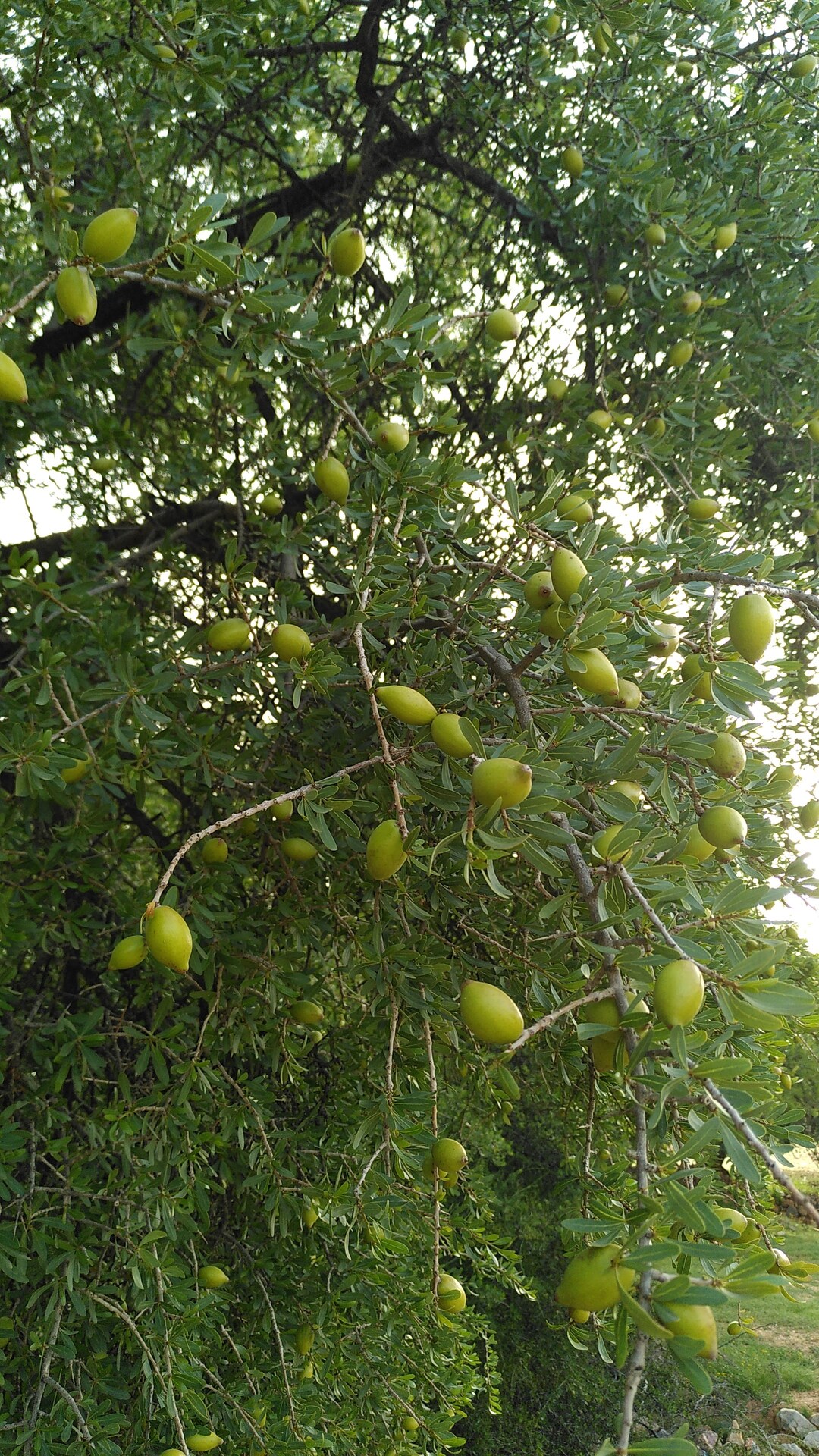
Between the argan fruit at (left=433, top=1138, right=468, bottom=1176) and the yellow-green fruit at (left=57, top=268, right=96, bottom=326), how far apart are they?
987 mm

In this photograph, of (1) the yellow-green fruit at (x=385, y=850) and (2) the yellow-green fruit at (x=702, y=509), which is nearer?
(1) the yellow-green fruit at (x=385, y=850)

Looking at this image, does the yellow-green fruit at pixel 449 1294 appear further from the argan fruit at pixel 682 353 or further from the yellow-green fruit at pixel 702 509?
the argan fruit at pixel 682 353

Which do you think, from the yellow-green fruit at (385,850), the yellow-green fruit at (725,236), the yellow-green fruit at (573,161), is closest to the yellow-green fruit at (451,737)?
the yellow-green fruit at (385,850)

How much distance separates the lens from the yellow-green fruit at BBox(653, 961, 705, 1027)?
0.71 metres

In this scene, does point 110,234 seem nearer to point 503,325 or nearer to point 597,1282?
point 503,325

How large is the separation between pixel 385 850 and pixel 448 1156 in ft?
1.14

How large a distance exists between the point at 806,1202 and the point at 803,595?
0.65 meters

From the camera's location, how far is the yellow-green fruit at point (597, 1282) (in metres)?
0.66

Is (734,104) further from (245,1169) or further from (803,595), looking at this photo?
(245,1169)

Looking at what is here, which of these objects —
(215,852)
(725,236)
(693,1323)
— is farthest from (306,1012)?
(725,236)

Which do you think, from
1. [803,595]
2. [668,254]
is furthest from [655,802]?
[668,254]

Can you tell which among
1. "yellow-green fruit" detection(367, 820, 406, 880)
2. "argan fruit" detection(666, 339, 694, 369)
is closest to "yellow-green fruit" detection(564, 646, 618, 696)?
"yellow-green fruit" detection(367, 820, 406, 880)

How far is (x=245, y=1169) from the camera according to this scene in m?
1.84

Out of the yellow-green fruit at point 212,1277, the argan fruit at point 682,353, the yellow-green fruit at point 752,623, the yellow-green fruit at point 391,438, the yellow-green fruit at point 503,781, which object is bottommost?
the yellow-green fruit at point 212,1277
